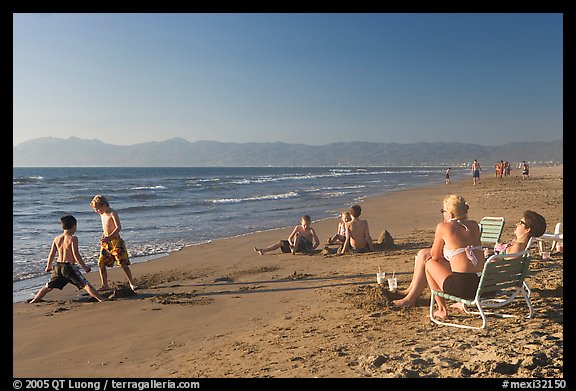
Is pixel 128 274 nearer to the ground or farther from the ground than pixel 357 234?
nearer to the ground

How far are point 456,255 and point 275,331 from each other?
204 cm

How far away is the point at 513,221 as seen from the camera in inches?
483

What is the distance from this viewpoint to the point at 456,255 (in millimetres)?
4664

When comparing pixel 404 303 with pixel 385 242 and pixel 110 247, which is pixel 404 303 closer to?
pixel 385 242

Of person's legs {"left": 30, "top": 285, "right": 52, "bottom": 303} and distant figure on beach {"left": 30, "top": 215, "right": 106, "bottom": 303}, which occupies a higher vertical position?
distant figure on beach {"left": 30, "top": 215, "right": 106, "bottom": 303}

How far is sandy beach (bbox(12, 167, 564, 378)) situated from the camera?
3721 mm

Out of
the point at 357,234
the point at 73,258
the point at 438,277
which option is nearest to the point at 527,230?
the point at 438,277

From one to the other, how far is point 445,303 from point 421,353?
119 cm

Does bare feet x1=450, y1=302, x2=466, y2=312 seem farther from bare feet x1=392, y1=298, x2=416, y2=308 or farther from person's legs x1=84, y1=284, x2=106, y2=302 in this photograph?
person's legs x1=84, y1=284, x2=106, y2=302

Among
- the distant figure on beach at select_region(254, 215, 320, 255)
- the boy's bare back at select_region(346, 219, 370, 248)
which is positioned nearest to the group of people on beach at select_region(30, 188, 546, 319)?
the boy's bare back at select_region(346, 219, 370, 248)

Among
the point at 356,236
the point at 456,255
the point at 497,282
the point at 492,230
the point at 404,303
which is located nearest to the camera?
the point at 497,282

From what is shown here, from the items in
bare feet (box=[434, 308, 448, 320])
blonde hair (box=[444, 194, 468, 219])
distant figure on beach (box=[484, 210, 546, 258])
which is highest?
blonde hair (box=[444, 194, 468, 219])

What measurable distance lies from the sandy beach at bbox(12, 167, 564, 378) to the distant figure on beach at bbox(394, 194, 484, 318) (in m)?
0.42
